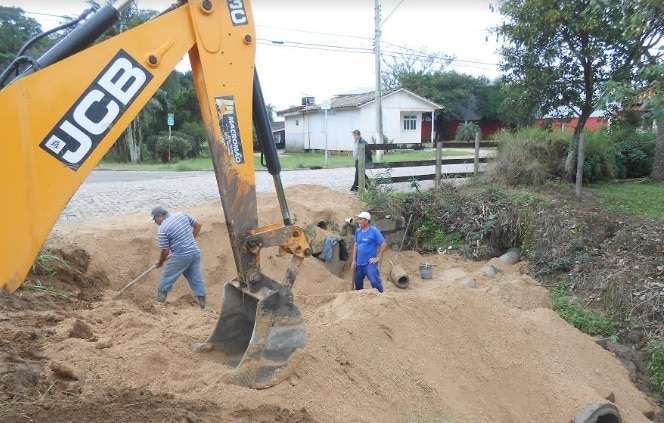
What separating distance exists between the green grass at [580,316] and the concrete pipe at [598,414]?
2230 millimetres

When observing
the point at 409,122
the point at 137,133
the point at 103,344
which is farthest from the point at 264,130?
the point at 409,122

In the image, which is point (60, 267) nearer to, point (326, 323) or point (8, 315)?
point (8, 315)

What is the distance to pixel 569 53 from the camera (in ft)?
41.2

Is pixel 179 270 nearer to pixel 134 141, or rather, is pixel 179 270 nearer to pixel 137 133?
pixel 134 141

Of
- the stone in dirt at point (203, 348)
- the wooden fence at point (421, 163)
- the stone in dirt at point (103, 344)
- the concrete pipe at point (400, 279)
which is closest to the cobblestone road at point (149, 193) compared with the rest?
the wooden fence at point (421, 163)

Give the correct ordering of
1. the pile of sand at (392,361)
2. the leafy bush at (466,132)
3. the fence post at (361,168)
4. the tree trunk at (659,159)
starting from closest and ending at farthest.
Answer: the pile of sand at (392,361)
the fence post at (361,168)
the tree trunk at (659,159)
the leafy bush at (466,132)

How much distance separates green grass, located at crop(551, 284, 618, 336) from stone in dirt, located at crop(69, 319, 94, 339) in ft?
19.6

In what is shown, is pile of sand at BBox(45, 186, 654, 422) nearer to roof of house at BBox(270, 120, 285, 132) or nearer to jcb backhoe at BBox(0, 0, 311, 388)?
jcb backhoe at BBox(0, 0, 311, 388)

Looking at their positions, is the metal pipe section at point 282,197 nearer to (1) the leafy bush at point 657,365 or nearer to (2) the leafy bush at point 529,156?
(1) the leafy bush at point 657,365

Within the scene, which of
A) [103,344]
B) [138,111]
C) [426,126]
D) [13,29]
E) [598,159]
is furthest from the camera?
[426,126]

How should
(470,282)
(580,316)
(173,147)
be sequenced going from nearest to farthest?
1. (580,316)
2. (470,282)
3. (173,147)

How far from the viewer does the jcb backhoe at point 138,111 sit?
106 inches

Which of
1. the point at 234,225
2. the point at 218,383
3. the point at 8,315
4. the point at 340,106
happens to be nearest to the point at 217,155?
the point at 234,225

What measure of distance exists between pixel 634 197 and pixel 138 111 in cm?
1227
